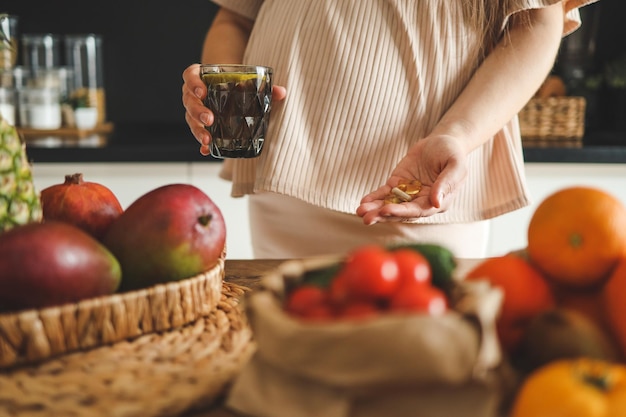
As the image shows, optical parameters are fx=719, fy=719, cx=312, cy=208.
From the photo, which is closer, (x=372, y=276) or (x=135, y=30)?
(x=372, y=276)

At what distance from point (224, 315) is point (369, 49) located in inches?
22.9

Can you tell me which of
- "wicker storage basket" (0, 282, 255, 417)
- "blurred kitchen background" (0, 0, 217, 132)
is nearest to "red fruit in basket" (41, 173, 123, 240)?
"wicker storage basket" (0, 282, 255, 417)

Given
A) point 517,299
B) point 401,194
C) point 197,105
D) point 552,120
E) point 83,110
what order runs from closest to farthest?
1. point 517,299
2. point 401,194
3. point 197,105
4. point 552,120
5. point 83,110

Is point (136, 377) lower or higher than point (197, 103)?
lower

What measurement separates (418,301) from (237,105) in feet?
2.11

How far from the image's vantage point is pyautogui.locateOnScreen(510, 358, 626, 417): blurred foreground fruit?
0.44 metres

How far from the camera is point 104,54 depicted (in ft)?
8.25

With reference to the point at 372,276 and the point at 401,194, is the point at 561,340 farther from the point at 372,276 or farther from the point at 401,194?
the point at 401,194

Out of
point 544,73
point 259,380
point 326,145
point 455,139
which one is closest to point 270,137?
point 326,145

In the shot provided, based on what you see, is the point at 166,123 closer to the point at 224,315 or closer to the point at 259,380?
the point at 224,315

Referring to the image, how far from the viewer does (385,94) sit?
1.17 m

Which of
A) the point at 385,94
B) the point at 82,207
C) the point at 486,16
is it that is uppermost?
the point at 486,16

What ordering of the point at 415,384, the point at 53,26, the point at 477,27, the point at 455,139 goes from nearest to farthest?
the point at 415,384 → the point at 455,139 → the point at 477,27 → the point at 53,26

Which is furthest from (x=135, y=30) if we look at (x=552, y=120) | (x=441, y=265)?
(x=441, y=265)
